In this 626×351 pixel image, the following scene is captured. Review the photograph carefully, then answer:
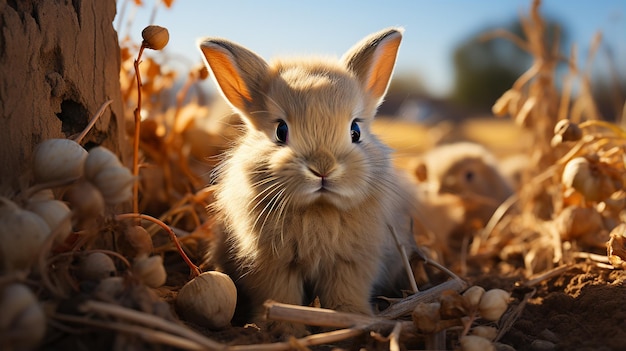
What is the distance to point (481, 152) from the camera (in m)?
5.87

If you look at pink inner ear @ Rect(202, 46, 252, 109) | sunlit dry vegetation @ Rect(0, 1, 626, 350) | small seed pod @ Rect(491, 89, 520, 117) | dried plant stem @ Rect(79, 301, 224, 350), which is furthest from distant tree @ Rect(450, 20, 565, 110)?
dried plant stem @ Rect(79, 301, 224, 350)

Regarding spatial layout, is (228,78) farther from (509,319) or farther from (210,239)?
(509,319)

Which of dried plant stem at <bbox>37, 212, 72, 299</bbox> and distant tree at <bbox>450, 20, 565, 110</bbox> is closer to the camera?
dried plant stem at <bbox>37, 212, 72, 299</bbox>

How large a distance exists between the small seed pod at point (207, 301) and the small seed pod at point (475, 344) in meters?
0.95

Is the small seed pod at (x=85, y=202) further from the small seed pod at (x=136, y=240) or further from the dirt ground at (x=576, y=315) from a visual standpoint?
the dirt ground at (x=576, y=315)

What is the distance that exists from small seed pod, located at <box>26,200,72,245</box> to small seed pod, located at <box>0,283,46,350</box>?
0.31m

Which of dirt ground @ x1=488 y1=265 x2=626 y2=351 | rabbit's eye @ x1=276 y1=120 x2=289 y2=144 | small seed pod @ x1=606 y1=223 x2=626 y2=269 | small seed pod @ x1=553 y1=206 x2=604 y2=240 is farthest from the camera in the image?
small seed pod @ x1=553 y1=206 x2=604 y2=240

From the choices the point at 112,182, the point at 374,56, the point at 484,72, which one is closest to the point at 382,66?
the point at 374,56

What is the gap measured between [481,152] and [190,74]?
3.09m

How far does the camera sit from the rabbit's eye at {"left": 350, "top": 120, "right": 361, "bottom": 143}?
2852mm

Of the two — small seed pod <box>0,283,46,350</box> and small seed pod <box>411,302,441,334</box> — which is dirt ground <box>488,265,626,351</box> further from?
small seed pod <box>0,283,46,350</box>

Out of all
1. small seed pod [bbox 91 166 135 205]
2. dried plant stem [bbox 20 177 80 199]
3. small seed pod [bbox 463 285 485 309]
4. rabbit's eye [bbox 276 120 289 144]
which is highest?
rabbit's eye [bbox 276 120 289 144]

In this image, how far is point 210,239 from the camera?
11.1 ft

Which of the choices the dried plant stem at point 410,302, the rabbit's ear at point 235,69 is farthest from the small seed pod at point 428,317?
the rabbit's ear at point 235,69
